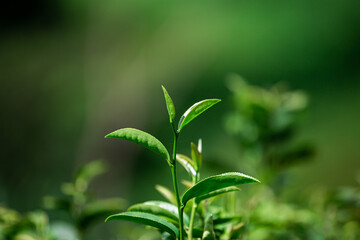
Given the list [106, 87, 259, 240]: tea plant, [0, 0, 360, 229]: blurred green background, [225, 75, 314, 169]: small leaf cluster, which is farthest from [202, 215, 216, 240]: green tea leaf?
[0, 0, 360, 229]: blurred green background

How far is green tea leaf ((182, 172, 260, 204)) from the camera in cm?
19

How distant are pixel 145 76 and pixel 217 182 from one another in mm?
2127

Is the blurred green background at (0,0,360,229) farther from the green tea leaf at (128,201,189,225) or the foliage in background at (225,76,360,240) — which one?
the green tea leaf at (128,201,189,225)

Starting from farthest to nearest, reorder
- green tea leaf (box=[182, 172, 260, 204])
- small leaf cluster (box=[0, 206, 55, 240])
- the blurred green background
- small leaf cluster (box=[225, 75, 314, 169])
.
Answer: the blurred green background < small leaf cluster (box=[225, 75, 314, 169]) < small leaf cluster (box=[0, 206, 55, 240]) < green tea leaf (box=[182, 172, 260, 204])

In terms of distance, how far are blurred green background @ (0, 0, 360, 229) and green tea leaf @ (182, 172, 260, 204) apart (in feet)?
4.63

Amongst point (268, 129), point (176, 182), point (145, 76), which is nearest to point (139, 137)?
point (176, 182)

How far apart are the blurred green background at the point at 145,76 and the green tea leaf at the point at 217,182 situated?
1.41 metres

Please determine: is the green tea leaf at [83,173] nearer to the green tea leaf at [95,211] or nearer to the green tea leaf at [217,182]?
the green tea leaf at [95,211]

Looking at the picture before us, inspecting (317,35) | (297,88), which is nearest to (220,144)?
(297,88)

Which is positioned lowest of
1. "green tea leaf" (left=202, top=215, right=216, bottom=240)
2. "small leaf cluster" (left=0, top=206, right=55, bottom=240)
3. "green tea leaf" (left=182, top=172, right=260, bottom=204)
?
"green tea leaf" (left=202, top=215, right=216, bottom=240)

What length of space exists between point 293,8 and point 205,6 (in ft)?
1.74

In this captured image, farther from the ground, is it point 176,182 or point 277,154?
point 277,154

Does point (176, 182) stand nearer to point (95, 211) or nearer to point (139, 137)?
point (139, 137)

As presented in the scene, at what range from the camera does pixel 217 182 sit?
0.63 ft
